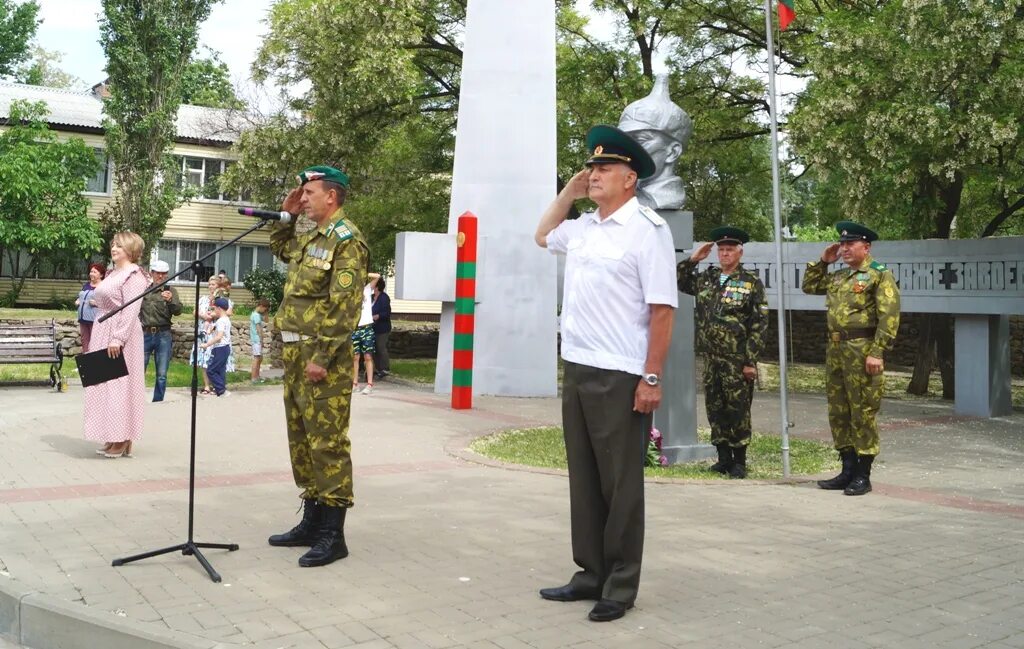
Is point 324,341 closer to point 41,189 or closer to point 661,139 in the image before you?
point 661,139

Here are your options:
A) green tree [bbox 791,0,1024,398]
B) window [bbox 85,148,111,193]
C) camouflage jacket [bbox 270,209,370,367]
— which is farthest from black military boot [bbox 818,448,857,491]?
window [bbox 85,148,111,193]

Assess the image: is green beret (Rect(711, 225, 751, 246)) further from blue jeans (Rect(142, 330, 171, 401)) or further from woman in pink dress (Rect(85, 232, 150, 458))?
blue jeans (Rect(142, 330, 171, 401))

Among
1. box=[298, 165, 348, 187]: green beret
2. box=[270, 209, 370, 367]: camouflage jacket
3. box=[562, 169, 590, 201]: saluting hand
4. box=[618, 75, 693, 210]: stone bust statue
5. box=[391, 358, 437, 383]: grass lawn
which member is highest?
box=[618, 75, 693, 210]: stone bust statue

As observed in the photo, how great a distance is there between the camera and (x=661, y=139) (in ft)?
31.1

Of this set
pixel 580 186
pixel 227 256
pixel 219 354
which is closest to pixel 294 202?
pixel 580 186

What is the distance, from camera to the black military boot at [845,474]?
842cm

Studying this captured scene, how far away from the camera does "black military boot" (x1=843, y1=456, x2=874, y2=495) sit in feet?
27.0

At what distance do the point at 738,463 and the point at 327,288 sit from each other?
4.64 metres

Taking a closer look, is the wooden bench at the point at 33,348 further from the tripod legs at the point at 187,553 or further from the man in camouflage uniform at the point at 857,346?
the man in camouflage uniform at the point at 857,346

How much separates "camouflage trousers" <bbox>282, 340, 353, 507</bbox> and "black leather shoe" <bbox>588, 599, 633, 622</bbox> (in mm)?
1667

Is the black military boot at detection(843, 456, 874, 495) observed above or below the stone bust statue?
below

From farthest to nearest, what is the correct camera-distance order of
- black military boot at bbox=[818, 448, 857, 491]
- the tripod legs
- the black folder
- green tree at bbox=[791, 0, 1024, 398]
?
green tree at bbox=[791, 0, 1024, 398], the black folder, black military boot at bbox=[818, 448, 857, 491], the tripod legs

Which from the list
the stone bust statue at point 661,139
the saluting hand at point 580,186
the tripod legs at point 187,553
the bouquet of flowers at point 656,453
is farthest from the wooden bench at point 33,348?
the saluting hand at point 580,186

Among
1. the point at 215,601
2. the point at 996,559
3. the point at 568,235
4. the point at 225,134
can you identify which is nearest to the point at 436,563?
the point at 215,601
